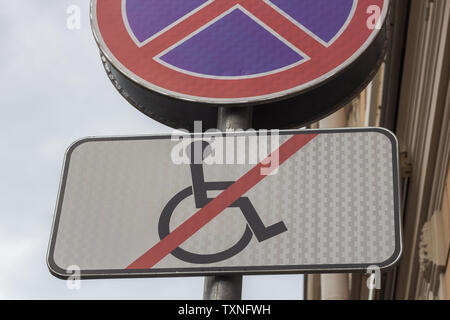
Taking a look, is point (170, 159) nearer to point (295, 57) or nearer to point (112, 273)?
point (112, 273)

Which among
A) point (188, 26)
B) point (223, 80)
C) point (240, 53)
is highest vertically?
point (188, 26)

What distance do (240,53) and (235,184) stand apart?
569mm

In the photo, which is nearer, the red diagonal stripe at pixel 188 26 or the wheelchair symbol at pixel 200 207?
the wheelchair symbol at pixel 200 207

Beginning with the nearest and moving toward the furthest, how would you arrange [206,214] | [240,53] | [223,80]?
[206,214] < [223,80] < [240,53]

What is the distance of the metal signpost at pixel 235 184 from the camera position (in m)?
1.55

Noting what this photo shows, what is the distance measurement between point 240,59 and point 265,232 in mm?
658

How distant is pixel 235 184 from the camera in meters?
1.65

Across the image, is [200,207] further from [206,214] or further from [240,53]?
[240,53]

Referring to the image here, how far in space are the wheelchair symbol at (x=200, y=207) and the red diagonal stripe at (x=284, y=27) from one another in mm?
526

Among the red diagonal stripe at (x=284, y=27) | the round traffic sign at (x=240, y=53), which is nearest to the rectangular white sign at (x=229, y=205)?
the round traffic sign at (x=240, y=53)

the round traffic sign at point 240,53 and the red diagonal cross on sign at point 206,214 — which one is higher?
the round traffic sign at point 240,53

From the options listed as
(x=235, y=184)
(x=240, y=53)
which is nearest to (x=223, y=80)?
(x=240, y=53)

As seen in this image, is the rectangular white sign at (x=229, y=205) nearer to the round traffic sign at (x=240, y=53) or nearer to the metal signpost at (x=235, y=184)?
the metal signpost at (x=235, y=184)
